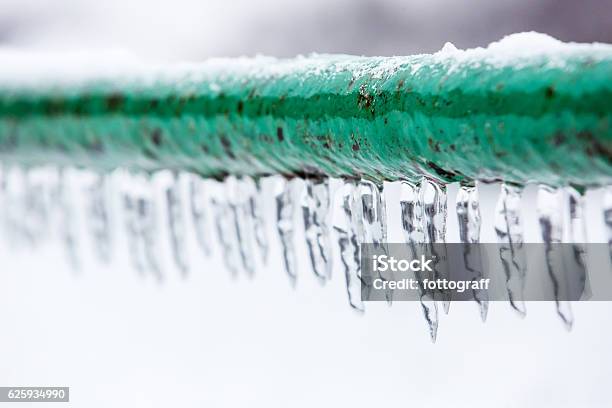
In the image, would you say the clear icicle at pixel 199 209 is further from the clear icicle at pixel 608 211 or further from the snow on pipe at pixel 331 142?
the clear icicle at pixel 608 211

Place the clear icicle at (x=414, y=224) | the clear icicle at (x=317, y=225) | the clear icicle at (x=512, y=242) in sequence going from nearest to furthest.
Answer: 1. the clear icicle at (x=512, y=242)
2. the clear icicle at (x=414, y=224)
3. the clear icicle at (x=317, y=225)

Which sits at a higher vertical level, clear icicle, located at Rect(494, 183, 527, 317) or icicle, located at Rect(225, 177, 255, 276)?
icicle, located at Rect(225, 177, 255, 276)

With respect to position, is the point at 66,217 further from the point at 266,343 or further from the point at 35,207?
the point at 266,343

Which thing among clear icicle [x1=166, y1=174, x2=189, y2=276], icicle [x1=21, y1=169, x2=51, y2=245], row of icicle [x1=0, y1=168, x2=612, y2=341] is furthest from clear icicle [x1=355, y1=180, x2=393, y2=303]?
icicle [x1=21, y1=169, x2=51, y2=245]

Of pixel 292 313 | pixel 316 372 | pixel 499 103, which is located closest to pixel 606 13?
pixel 292 313

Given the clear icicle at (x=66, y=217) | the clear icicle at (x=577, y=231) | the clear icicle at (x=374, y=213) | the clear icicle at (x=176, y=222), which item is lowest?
the clear icicle at (x=577, y=231)

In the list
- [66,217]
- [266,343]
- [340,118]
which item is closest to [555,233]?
[340,118]

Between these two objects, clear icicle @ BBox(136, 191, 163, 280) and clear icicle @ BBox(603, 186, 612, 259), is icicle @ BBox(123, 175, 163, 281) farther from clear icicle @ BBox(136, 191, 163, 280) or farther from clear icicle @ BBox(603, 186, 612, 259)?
clear icicle @ BBox(603, 186, 612, 259)

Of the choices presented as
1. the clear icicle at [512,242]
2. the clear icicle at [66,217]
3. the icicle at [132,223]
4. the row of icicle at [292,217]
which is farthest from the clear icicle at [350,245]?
the clear icicle at [66,217]
